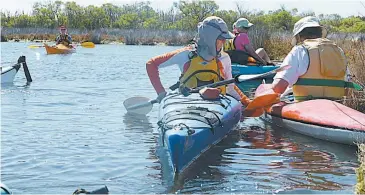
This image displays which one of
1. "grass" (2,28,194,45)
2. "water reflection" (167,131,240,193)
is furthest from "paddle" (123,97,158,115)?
"grass" (2,28,194,45)

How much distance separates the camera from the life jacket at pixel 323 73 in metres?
7.23

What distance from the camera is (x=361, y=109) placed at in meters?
7.73

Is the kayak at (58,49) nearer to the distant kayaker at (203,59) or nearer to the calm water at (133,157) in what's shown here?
the calm water at (133,157)

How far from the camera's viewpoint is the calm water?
529 cm

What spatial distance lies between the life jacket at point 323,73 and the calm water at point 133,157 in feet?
1.88

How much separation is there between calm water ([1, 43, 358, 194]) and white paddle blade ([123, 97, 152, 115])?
12cm

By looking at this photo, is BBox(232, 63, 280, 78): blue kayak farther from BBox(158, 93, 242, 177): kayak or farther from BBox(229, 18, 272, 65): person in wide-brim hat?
BBox(158, 93, 242, 177): kayak

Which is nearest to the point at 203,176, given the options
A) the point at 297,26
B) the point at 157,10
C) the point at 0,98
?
the point at 297,26

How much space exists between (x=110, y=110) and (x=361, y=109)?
12.6ft

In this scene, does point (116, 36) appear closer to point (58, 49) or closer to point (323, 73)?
point (58, 49)

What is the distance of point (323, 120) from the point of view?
6699mm

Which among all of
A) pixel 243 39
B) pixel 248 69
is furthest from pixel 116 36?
pixel 248 69

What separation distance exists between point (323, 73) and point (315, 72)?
0.29 feet

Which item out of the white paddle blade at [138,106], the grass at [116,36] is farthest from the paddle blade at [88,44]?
the white paddle blade at [138,106]
